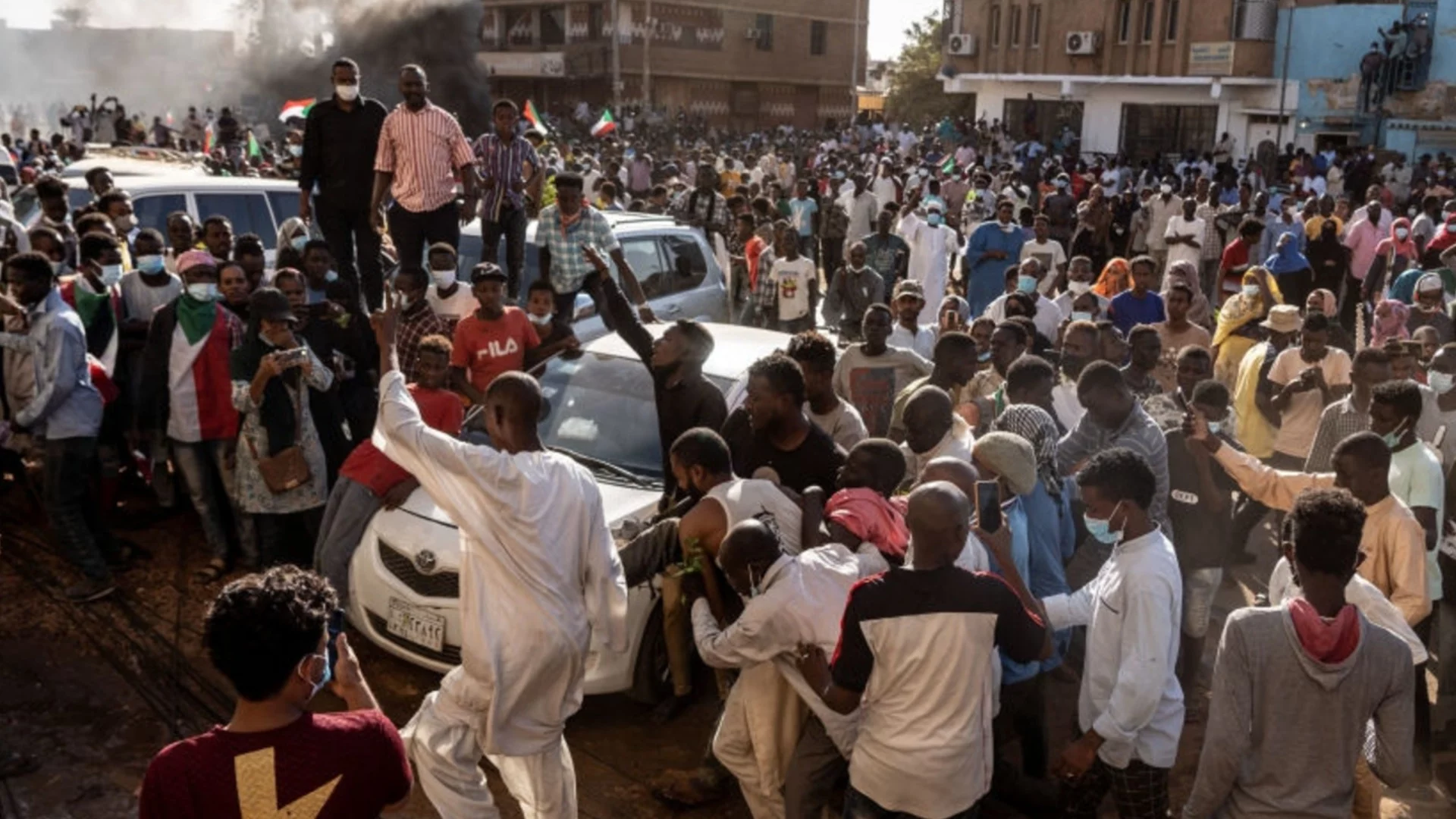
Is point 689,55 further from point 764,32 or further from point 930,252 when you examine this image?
point 930,252

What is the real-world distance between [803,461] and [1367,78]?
31.4m

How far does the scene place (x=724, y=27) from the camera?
5269 cm

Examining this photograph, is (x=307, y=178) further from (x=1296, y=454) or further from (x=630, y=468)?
(x=1296, y=454)

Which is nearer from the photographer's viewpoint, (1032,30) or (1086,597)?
(1086,597)

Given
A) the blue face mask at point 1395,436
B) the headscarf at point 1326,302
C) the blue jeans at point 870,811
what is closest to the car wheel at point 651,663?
the blue jeans at point 870,811

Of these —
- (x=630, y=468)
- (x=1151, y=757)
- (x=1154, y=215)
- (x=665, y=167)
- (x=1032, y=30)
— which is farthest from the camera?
(x=1032, y=30)

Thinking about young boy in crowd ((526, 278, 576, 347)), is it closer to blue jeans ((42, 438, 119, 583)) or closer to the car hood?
the car hood

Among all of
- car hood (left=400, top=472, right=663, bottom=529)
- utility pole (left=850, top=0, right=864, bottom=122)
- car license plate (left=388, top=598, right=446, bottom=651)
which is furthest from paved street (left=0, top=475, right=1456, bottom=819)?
utility pole (left=850, top=0, right=864, bottom=122)

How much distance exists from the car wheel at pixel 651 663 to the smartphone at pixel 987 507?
6.26ft

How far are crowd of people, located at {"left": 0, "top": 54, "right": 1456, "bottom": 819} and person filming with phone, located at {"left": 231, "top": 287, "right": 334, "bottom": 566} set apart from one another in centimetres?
2

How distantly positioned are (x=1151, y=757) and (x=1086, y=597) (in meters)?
0.57

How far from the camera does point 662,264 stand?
10.8 meters

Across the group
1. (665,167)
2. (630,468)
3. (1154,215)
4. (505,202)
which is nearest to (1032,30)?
(665,167)

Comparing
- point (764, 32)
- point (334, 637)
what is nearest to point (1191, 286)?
point (334, 637)
